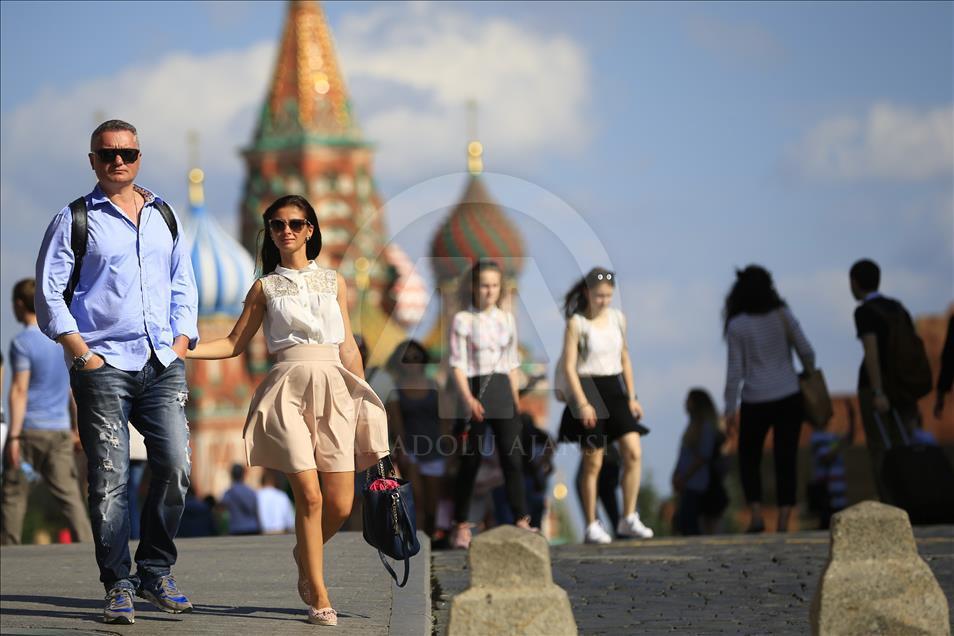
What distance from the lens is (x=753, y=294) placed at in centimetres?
1316

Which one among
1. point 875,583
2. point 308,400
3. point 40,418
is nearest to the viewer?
point 875,583

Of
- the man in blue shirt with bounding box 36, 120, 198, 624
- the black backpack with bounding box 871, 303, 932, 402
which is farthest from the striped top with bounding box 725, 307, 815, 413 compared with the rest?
the man in blue shirt with bounding box 36, 120, 198, 624

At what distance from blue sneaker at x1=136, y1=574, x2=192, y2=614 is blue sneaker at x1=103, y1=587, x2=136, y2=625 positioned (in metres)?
0.33

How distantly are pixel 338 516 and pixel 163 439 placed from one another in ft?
2.40

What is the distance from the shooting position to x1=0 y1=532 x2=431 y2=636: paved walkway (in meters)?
8.16

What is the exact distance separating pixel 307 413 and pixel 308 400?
5 cm

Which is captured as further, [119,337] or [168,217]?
[168,217]

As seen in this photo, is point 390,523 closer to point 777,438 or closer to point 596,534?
point 596,534

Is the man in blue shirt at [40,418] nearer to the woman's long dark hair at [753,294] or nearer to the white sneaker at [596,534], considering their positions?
the white sneaker at [596,534]

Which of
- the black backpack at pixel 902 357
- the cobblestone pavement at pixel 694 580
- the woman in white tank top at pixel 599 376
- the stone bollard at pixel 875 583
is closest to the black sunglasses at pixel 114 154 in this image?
the cobblestone pavement at pixel 694 580

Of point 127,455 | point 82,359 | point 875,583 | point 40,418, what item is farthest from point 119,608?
point 40,418

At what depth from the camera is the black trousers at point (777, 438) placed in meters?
13.1

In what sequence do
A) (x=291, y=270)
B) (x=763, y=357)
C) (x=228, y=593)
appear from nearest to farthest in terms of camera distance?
(x=291, y=270) < (x=228, y=593) < (x=763, y=357)

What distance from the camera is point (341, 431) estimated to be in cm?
820
